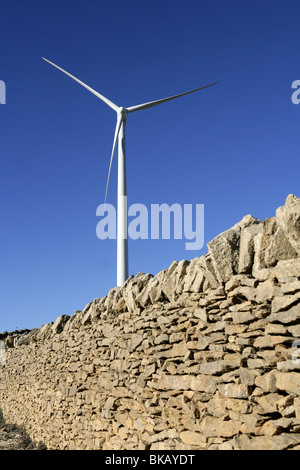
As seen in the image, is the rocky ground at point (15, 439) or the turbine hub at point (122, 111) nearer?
the rocky ground at point (15, 439)

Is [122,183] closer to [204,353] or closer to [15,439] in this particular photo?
[15,439]

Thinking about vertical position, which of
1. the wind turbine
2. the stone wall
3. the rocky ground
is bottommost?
the rocky ground

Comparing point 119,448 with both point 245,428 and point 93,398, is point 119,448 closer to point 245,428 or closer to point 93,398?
point 93,398

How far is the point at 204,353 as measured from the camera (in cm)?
656

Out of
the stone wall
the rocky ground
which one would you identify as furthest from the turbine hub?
the rocky ground

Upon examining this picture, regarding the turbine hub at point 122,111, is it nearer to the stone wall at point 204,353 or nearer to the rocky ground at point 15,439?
the stone wall at point 204,353

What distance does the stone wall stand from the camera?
533 centimetres

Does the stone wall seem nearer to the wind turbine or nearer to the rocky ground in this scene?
the rocky ground

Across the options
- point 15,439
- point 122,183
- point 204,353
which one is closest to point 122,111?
point 122,183

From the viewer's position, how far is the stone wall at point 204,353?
5328mm

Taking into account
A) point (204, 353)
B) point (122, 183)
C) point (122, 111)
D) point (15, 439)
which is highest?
point (122, 111)

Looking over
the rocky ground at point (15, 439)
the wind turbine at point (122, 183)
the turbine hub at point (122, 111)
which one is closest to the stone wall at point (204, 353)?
the rocky ground at point (15, 439)

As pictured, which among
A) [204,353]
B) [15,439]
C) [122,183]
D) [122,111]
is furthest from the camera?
[122,111]
